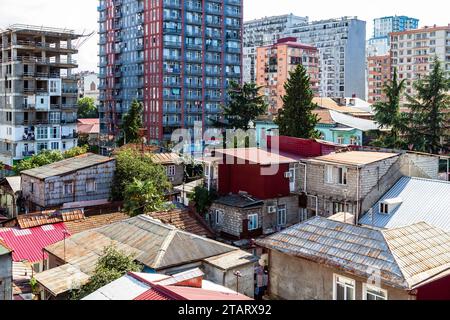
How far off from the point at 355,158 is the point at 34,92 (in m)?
43.4

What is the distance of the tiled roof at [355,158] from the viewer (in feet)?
95.9

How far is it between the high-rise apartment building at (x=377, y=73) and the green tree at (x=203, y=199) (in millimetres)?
91782

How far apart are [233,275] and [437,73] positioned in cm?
3196

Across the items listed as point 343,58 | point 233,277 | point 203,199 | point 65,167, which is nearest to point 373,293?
point 233,277

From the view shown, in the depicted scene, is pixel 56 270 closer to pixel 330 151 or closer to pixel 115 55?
pixel 330 151

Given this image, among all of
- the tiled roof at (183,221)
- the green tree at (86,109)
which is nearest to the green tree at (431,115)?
the tiled roof at (183,221)

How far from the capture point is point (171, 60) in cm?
7944

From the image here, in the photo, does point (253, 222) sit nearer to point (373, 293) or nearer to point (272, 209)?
point (272, 209)

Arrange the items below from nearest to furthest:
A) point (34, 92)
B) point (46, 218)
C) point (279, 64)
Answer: point (46, 218) → point (34, 92) → point (279, 64)

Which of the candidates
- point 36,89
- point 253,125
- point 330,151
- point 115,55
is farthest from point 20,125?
point 330,151

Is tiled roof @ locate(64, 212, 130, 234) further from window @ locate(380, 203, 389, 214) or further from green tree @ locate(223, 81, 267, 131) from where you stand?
green tree @ locate(223, 81, 267, 131)

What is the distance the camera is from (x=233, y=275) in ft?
65.1

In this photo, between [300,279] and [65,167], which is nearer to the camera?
[300,279]

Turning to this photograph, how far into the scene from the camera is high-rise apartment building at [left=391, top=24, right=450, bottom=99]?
106188 mm
